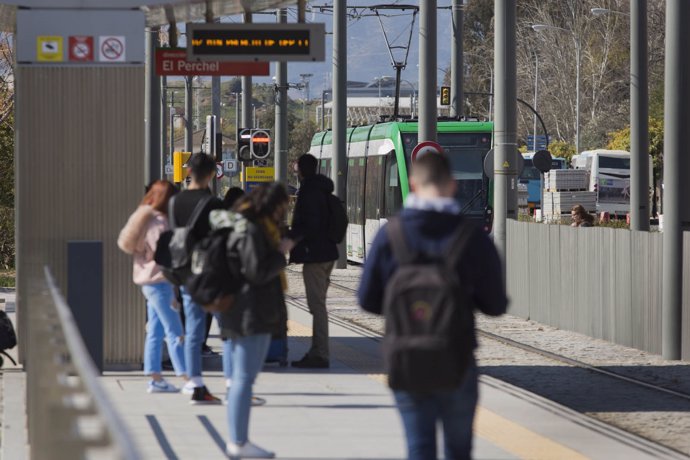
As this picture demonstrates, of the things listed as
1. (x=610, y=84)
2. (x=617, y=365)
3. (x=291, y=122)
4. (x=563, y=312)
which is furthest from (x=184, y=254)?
(x=291, y=122)

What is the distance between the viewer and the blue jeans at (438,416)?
237 inches

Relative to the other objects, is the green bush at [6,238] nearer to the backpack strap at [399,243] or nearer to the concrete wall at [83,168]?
the concrete wall at [83,168]

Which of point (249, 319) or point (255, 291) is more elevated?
point (255, 291)

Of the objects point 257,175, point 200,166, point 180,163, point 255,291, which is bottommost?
point 255,291

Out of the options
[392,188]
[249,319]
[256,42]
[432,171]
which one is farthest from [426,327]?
[392,188]

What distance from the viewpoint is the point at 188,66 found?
14000 millimetres

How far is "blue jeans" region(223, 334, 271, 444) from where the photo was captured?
8211 millimetres

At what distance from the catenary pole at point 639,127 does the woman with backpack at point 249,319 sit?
17.7 meters

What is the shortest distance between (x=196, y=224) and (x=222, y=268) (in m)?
1.69

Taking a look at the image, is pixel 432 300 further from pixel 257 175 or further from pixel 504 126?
pixel 257 175

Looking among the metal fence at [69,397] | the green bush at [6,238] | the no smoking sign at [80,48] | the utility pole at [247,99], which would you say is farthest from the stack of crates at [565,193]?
the metal fence at [69,397]

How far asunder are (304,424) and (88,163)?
3280mm

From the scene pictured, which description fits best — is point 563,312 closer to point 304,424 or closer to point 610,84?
point 304,424

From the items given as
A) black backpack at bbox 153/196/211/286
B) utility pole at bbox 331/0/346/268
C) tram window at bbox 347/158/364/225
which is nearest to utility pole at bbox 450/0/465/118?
tram window at bbox 347/158/364/225
